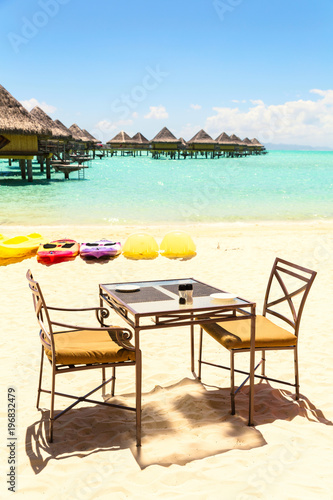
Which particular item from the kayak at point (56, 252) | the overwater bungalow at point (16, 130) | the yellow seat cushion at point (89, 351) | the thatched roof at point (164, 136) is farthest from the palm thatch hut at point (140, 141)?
the yellow seat cushion at point (89, 351)

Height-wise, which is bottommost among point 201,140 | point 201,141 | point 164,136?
point 201,141

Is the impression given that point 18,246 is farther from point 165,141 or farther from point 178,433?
point 165,141

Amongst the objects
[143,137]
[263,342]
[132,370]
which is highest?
[143,137]

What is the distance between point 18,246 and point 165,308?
579 centimetres

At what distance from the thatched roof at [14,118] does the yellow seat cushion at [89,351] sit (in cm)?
2391

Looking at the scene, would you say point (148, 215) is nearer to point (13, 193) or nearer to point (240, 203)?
point (240, 203)

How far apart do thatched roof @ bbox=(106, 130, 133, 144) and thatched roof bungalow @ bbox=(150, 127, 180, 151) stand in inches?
319

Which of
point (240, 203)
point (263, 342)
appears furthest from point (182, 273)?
point (240, 203)

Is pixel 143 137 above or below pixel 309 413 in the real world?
above

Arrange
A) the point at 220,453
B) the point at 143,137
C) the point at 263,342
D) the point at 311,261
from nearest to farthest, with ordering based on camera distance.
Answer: the point at 220,453 < the point at 263,342 < the point at 311,261 < the point at 143,137

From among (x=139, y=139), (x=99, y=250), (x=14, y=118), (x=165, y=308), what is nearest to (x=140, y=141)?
(x=139, y=139)

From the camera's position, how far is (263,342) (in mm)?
2961

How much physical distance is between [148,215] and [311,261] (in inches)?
384

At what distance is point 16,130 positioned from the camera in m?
24.9
